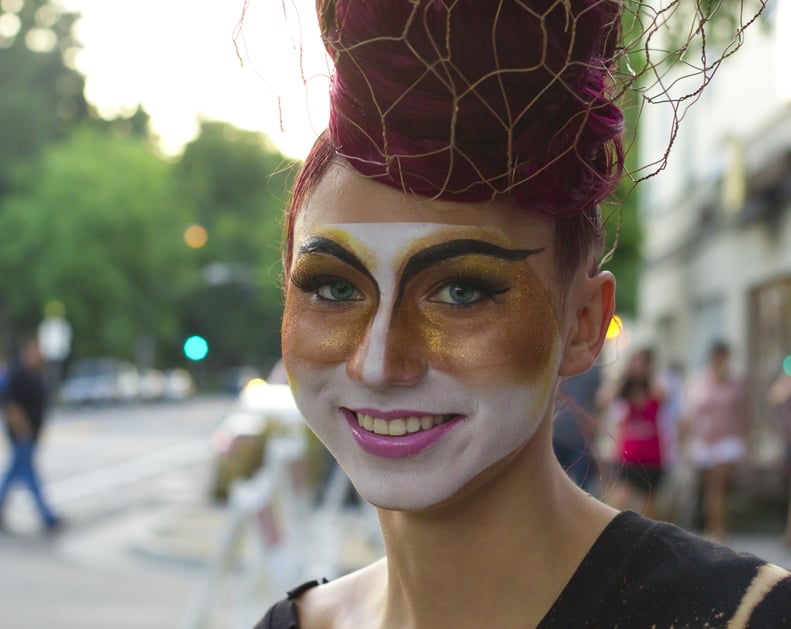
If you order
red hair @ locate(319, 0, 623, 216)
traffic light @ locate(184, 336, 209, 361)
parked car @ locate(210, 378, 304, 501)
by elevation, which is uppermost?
red hair @ locate(319, 0, 623, 216)

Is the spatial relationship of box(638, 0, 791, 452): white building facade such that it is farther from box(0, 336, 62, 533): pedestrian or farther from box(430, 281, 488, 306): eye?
box(430, 281, 488, 306): eye

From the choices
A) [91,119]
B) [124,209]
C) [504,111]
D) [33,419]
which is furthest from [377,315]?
[91,119]

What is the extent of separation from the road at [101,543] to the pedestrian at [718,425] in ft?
15.1

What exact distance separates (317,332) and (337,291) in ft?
0.22

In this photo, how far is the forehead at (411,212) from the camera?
1713mm

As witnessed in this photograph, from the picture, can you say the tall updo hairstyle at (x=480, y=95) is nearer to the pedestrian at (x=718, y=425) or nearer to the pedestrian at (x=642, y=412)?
the pedestrian at (x=642, y=412)

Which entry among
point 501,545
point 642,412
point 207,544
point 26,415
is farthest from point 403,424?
point 26,415

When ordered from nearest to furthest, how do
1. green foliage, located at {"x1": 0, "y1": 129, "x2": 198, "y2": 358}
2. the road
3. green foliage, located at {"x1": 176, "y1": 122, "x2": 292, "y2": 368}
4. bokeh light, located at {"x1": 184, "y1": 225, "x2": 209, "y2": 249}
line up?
the road → bokeh light, located at {"x1": 184, "y1": 225, "x2": 209, "y2": 249} → green foliage, located at {"x1": 0, "y1": 129, "x2": 198, "y2": 358} → green foliage, located at {"x1": 176, "y1": 122, "x2": 292, "y2": 368}

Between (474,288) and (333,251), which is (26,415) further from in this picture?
(474,288)

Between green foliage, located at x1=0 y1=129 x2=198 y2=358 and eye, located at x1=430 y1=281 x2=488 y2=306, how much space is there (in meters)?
49.4

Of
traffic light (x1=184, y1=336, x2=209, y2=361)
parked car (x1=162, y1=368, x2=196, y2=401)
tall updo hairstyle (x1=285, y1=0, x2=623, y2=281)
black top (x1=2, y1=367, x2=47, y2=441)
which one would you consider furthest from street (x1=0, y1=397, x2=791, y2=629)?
parked car (x1=162, y1=368, x2=196, y2=401)

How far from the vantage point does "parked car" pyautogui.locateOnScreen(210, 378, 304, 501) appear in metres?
15.7

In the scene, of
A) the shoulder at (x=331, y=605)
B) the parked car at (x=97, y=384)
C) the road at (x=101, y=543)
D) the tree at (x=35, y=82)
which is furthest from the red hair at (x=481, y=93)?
the tree at (x=35, y=82)

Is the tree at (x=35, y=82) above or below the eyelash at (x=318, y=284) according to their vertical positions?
above
